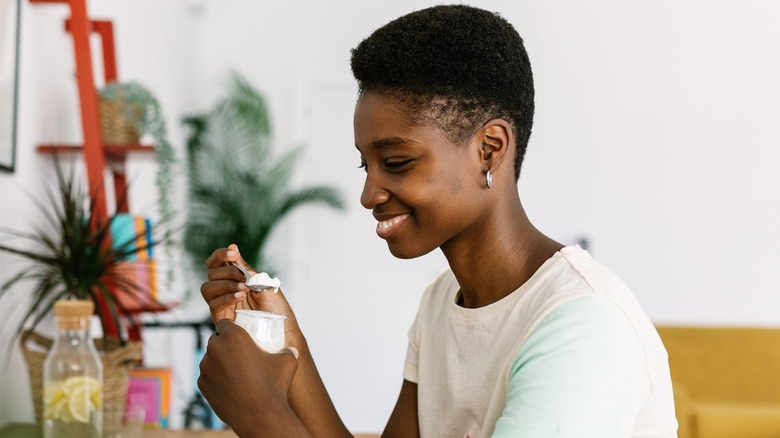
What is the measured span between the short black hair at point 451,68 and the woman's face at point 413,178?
21 millimetres

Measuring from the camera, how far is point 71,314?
154 centimetres

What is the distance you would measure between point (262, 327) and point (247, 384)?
0.31 feet

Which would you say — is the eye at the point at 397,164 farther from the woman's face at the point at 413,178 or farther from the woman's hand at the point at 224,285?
the woman's hand at the point at 224,285

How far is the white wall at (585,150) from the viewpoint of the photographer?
4.75 meters

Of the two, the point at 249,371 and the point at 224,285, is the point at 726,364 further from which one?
the point at 249,371

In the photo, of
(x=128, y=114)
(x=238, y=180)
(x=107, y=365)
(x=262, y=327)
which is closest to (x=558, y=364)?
(x=262, y=327)

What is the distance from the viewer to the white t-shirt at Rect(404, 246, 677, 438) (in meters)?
0.89

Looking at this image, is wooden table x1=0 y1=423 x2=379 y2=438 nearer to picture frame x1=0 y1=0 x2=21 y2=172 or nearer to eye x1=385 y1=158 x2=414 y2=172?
picture frame x1=0 y1=0 x2=21 y2=172

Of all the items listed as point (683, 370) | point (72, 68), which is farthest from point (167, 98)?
point (683, 370)

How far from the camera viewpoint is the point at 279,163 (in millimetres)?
4770

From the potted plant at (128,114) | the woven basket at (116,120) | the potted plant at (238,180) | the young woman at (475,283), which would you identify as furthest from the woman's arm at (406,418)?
the potted plant at (238,180)

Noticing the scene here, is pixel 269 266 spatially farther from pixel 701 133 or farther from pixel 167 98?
pixel 701 133

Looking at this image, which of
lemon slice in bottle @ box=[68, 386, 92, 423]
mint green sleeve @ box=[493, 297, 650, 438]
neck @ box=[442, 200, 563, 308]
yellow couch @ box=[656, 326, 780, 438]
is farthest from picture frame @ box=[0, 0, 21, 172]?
yellow couch @ box=[656, 326, 780, 438]

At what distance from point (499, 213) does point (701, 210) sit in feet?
13.2
